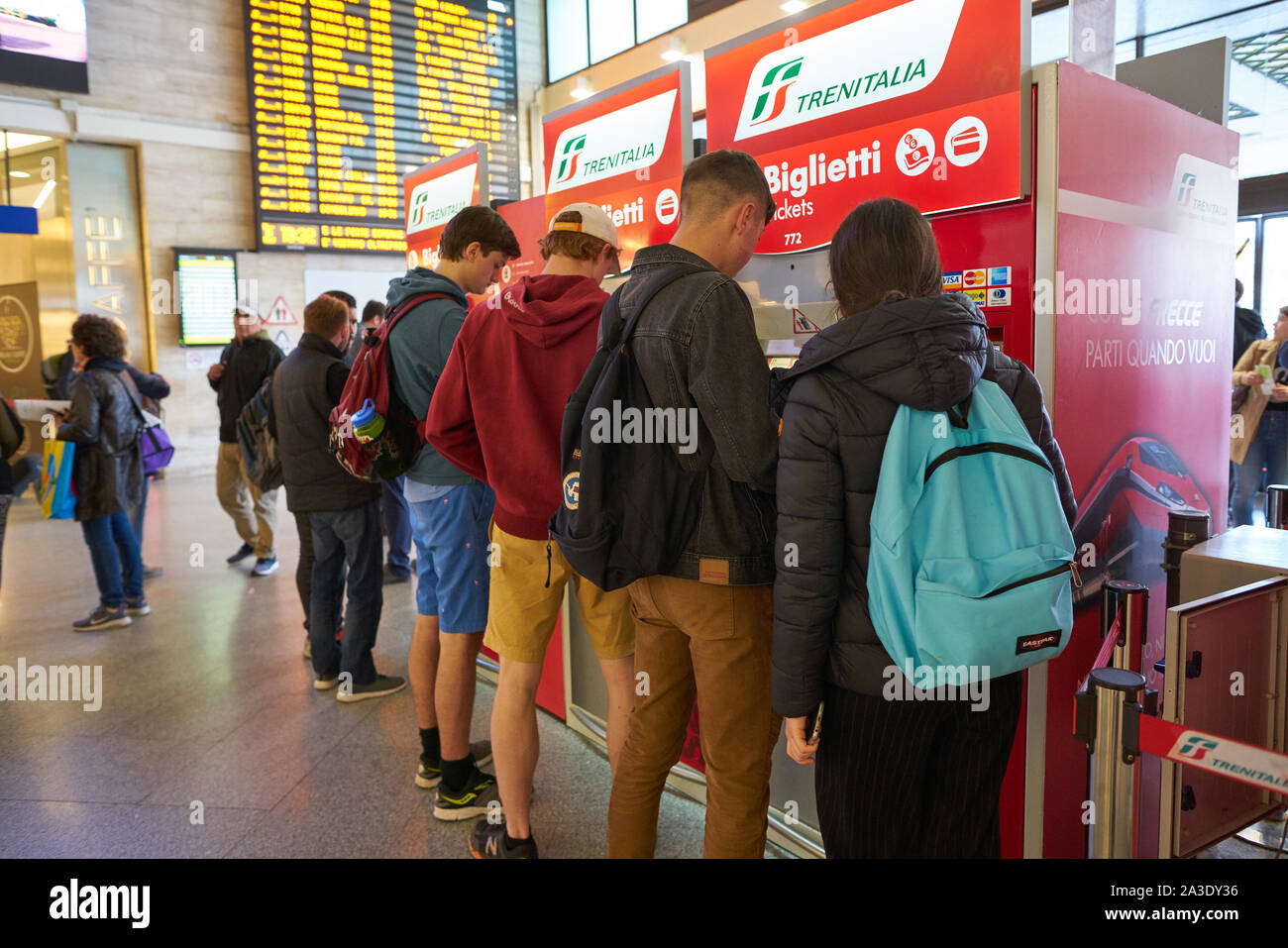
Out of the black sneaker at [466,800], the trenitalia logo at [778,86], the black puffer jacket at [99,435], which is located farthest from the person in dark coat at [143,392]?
the trenitalia logo at [778,86]

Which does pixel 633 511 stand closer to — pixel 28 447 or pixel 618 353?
pixel 618 353

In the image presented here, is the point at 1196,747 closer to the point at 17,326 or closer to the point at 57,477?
the point at 57,477

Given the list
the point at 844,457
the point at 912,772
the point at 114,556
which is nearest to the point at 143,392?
the point at 114,556

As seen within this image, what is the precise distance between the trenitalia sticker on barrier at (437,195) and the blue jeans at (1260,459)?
16.0 ft

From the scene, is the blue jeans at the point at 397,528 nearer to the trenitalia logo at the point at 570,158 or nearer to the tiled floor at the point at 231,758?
the tiled floor at the point at 231,758

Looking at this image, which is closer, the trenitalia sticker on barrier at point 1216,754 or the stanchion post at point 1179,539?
the trenitalia sticker on barrier at point 1216,754

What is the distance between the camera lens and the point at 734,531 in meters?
1.61

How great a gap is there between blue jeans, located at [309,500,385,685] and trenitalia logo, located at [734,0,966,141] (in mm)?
2062

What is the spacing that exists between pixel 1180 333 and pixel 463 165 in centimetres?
319

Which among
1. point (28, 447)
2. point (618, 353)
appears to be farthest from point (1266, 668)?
point (28, 447)

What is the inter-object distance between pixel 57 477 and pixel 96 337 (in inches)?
28.7

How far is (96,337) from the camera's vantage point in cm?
443

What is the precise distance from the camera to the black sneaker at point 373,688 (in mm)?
3553

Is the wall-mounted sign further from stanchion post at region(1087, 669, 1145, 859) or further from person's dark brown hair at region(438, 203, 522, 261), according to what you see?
stanchion post at region(1087, 669, 1145, 859)
